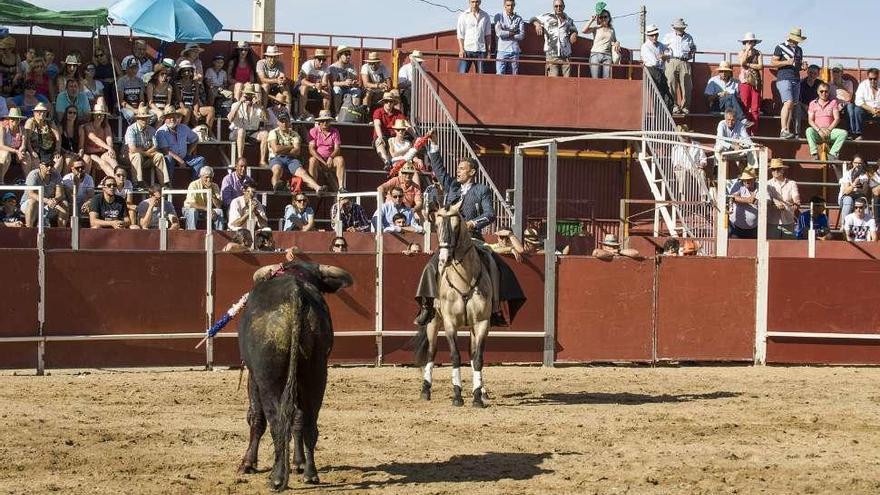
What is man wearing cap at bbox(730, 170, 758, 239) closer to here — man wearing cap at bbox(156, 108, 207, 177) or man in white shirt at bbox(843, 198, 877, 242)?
man in white shirt at bbox(843, 198, 877, 242)

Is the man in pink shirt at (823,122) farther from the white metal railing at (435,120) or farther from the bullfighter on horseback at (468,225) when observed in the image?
the bullfighter on horseback at (468,225)

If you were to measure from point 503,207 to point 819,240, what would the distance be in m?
5.03

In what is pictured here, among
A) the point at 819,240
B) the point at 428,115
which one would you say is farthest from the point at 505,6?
→ the point at 819,240

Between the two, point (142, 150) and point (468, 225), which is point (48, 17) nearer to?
point (142, 150)

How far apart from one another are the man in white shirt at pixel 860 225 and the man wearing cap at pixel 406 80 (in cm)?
744

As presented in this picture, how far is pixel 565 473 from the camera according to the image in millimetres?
10594

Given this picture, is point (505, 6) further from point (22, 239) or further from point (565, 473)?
point (565, 473)

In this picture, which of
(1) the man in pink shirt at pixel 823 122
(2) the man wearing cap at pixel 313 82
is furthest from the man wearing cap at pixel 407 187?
(1) the man in pink shirt at pixel 823 122

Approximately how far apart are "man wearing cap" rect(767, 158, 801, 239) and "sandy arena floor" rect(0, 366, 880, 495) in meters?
6.81

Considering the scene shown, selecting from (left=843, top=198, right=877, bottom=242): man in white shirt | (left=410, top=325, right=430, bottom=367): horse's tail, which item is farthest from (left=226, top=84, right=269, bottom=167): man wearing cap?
(left=843, top=198, right=877, bottom=242): man in white shirt

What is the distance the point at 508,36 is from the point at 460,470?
54.7 ft

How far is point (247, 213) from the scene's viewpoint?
20.4 metres

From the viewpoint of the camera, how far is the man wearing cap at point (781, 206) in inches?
950

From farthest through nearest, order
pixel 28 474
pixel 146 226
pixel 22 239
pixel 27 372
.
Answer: pixel 146 226
pixel 22 239
pixel 27 372
pixel 28 474
